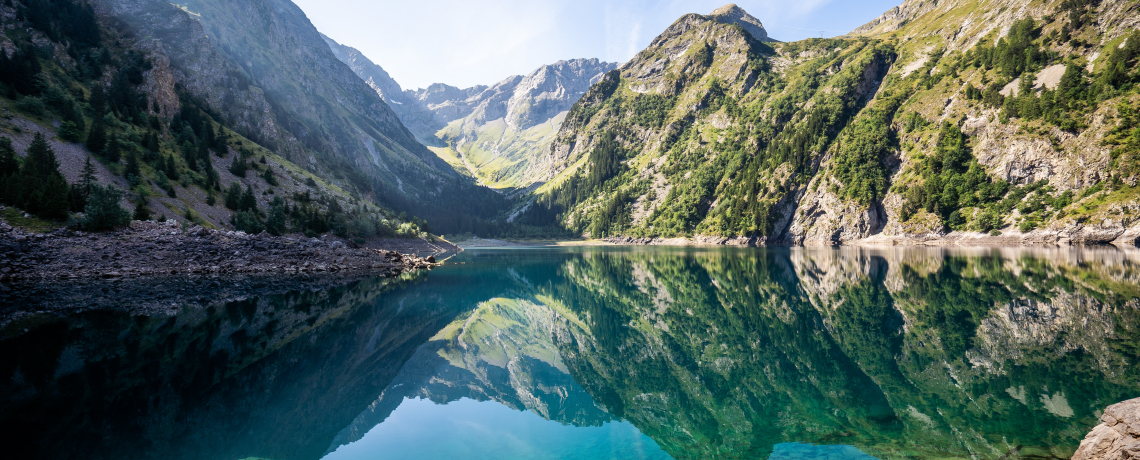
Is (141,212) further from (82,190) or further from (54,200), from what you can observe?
(54,200)

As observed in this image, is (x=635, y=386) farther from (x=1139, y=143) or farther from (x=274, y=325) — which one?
(x=1139, y=143)

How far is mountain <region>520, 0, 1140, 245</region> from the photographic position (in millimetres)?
69312

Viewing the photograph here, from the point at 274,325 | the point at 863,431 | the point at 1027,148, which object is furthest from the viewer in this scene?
the point at 1027,148

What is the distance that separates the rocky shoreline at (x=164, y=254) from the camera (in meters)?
29.1

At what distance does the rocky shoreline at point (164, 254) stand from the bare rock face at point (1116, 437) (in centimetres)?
4807

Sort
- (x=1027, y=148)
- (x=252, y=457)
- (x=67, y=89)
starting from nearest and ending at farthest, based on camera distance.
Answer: (x=252, y=457) → (x=67, y=89) → (x=1027, y=148)

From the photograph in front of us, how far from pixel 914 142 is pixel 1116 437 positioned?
12327cm

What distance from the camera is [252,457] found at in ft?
27.9

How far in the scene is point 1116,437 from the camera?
23.5 ft

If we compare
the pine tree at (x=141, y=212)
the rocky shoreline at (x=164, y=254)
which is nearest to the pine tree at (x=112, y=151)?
the pine tree at (x=141, y=212)

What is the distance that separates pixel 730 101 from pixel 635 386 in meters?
182

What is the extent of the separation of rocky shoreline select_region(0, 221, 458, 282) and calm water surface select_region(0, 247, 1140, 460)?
16.2ft

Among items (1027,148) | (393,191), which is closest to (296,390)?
(1027,148)

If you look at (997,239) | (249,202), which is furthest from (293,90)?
(997,239)
